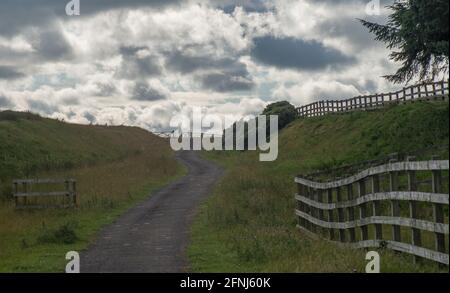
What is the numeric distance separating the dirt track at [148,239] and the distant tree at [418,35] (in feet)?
37.7

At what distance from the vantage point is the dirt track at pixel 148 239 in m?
13.0

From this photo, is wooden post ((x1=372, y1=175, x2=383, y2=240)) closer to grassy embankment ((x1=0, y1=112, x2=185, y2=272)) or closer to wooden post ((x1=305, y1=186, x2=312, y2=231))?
wooden post ((x1=305, y1=186, x2=312, y2=231))

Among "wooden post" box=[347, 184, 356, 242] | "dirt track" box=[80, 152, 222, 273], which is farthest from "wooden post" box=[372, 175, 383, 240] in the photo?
"dirt track" box=[80, 152, 222, 273]

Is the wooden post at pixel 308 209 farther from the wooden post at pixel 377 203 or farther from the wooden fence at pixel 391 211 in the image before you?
the wooden post at pixel 377 203

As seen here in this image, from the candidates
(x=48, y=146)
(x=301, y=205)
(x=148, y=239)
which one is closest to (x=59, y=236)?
(x=148, y=239)

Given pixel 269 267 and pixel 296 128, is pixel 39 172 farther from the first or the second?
pixel 296 128

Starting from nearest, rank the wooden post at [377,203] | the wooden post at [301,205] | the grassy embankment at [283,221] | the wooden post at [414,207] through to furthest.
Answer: the wooden post at [414,207], the grassy embankment at [283,221], the wooden post at [377,203], the wooden post at [301,205]

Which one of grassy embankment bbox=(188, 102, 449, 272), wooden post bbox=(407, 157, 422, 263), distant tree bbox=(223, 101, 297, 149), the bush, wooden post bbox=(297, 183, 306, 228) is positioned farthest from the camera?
distant tree bbox=(223, 101, 297, 149)

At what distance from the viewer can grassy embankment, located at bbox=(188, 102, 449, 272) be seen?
428 inches

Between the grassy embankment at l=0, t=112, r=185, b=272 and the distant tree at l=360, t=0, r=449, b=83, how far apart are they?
14079mm

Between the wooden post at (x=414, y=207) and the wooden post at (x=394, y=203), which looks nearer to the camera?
the wooden post at (x=414, y=207)

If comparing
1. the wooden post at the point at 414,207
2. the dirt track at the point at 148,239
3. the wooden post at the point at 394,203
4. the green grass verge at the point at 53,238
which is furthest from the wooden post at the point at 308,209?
the wooden post at the point at 414,207

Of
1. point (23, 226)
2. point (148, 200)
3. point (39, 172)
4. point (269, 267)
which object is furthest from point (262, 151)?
point (269, 267)
